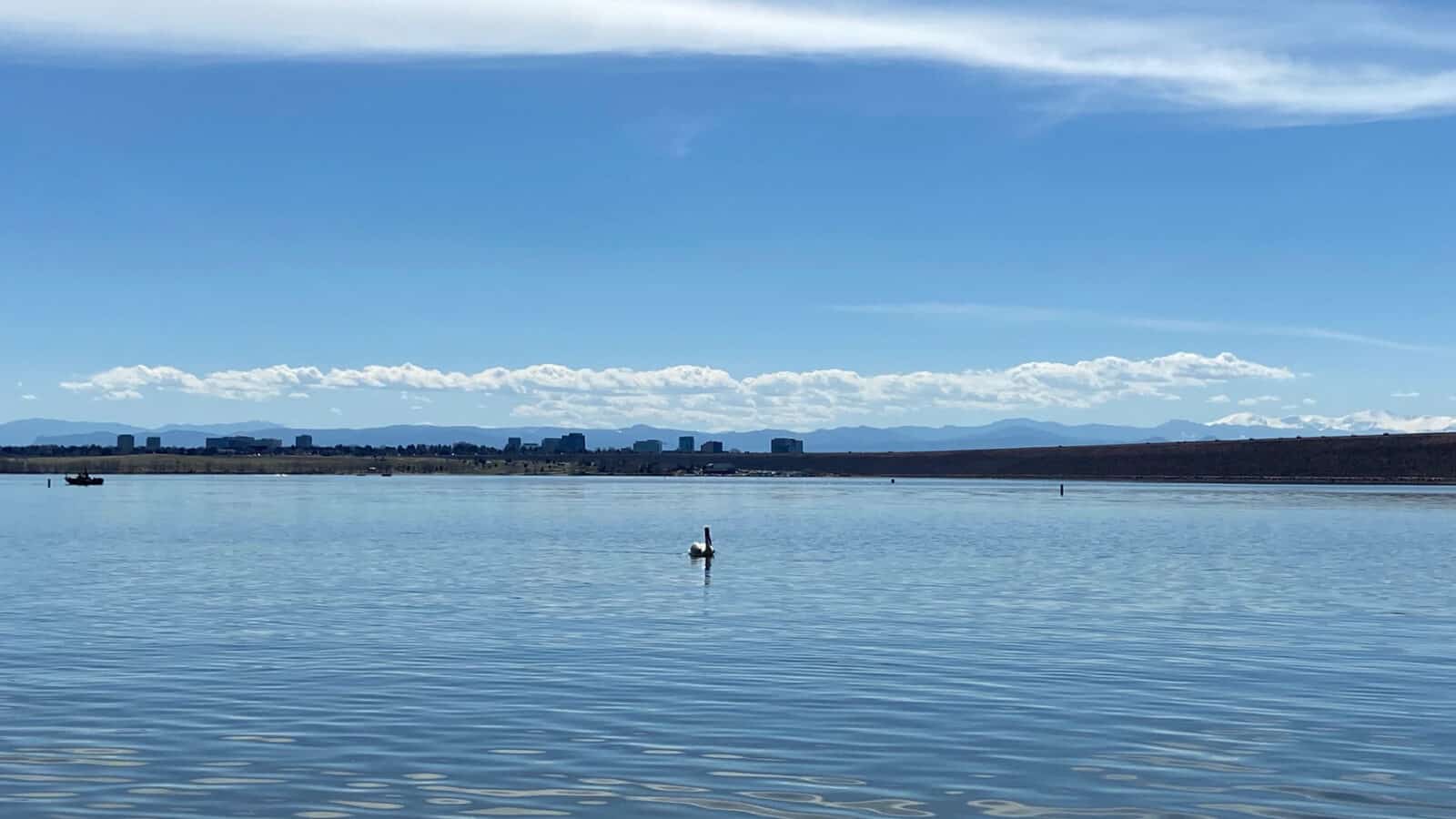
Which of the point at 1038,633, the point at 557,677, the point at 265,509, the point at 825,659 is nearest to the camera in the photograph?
the point at 557,677

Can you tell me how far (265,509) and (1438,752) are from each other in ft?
439

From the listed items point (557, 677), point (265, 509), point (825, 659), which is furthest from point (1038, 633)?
point (265, 509)

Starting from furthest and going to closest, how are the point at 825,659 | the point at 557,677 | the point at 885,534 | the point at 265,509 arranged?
the point at 265,509, the point at 885,534, the point at 825,659, the point at 557,677

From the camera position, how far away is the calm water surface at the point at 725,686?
21.6 m

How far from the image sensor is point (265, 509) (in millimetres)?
146625

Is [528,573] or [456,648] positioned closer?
[456,648]

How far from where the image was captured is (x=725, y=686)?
1261 inches

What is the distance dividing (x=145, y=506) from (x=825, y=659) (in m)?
132

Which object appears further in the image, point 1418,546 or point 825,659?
point 1418,546

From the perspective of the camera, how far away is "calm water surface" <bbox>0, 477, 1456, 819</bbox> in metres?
21.6

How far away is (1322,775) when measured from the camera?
74.9 ft

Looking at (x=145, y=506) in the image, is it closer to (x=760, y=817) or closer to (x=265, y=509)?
(x=265, y=509)

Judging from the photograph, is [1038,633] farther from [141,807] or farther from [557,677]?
[141,807]

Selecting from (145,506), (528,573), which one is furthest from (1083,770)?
(145,506)
